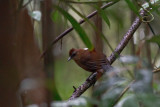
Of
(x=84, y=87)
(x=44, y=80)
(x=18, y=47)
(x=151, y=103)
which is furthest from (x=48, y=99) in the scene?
(x=84, y=87)

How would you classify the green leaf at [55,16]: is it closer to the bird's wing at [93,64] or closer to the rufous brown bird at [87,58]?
the bird's wing at [93,64]

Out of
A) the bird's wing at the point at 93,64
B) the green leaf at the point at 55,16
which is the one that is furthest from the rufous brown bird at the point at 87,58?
the green leaf at the point at 55,16

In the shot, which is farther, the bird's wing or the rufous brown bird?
the rufous brown bird

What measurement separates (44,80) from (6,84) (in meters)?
0.07

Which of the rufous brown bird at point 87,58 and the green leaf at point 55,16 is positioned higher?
the green leaf at point 55,16

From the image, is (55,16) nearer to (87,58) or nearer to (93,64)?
(93,64)

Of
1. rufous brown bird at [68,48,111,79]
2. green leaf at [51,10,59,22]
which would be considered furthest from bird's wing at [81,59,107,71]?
green leaf at [51,10,59,22]

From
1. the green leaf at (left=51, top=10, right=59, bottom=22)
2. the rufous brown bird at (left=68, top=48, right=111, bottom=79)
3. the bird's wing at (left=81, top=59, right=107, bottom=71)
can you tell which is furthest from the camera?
the rufous brown bird at (left=68, top=48, right=111, bottom=79)

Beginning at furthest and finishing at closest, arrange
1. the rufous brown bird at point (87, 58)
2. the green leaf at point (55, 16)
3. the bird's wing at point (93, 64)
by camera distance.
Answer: the rufous brown bird at point (87, 58) < the bird's wing at point (93, 64) < the green leaf at point (55, 16)

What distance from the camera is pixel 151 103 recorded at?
27.5 inches

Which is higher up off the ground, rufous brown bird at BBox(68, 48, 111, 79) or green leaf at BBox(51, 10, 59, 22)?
green leaf at BBox(51, 10, 59, 22)

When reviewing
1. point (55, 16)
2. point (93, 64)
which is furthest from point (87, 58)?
point (55, 16)

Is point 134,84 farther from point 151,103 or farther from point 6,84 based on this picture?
point 6,84

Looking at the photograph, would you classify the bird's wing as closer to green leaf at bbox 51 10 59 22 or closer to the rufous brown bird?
the rufous brown bird
